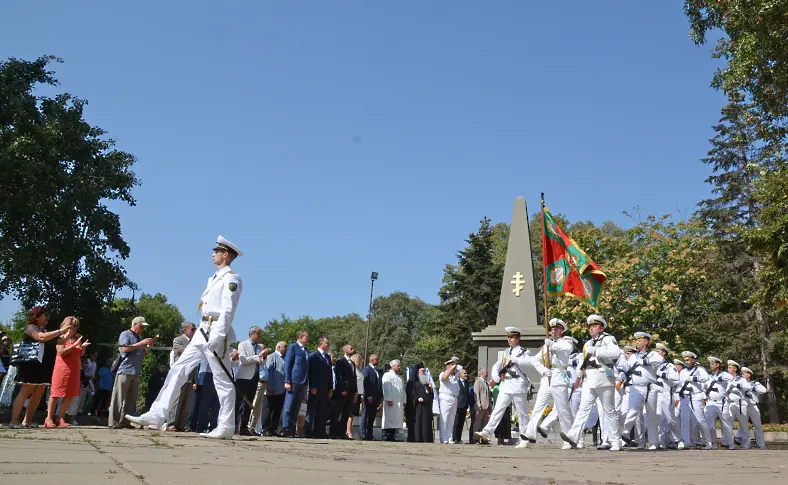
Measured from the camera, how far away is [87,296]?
2816 cm

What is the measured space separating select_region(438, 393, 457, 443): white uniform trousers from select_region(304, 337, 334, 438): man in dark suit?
346 centimetres

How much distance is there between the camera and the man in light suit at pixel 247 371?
42.2 feet

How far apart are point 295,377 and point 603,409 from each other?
5.59m

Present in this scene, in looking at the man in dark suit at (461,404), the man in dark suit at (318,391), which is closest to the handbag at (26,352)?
the man in dark suit at (318,391)

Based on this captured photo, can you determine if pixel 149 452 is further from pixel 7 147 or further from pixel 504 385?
pixel 7 147

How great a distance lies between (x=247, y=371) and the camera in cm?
1313

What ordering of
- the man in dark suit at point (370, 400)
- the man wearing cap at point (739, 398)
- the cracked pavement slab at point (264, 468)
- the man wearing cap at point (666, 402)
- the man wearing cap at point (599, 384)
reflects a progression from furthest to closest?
the man wearing cap at point (739, 398) → the man in dark suit at point (370, 400) → the man wearing cap at point (666, 402) → the man wearing cap at point (599, 384) → the cracked pavement slab at point (264, 468)

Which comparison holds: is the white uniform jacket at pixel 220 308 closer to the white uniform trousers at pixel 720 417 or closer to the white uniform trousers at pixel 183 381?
the white uniform trousers at pixel 183 381

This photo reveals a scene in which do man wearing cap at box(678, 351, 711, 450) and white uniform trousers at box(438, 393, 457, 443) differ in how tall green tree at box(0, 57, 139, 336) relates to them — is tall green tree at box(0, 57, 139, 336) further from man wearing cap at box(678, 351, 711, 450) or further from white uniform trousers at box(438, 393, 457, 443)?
man wearing cap at box(678, 351, 711, 450)

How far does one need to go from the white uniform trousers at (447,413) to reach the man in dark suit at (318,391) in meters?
3.46

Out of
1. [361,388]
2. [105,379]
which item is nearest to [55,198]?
[105,379]

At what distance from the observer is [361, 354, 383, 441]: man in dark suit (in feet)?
54.1

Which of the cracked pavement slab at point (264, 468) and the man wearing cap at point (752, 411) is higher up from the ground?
the man wearing cap at point (752, 411)

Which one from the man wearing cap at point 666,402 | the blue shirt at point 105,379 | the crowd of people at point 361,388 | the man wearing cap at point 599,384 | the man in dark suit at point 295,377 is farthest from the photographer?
the blue shirt at point 105,379
